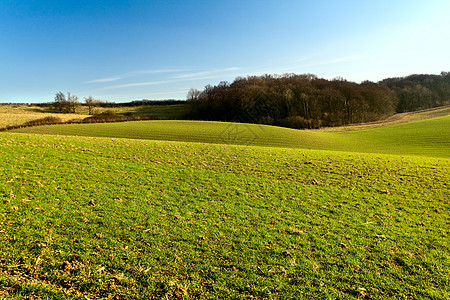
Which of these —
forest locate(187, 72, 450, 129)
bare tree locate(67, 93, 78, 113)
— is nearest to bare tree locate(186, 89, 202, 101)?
forest locate(187, 72, 450, 129)

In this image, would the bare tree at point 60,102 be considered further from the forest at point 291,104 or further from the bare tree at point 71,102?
the forest at point 291,104

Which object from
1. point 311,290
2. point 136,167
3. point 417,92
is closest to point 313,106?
point 417,92

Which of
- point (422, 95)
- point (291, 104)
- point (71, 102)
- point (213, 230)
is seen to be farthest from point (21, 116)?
point (422, 95)

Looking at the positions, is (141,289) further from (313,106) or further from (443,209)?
(313,106)

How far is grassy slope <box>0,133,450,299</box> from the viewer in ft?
16.0

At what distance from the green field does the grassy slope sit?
0.12 ft

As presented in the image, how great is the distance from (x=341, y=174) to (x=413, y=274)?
29.1 ft

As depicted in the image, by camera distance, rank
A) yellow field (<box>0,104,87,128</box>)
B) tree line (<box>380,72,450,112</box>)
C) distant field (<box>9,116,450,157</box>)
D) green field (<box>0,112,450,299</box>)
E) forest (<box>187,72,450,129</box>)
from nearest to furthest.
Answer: green field (<box>0,112,450,299</box>), distant field (<box>9,116,450,157</box>), yellow field (<box>0,104,87,128</box>), forest (<box>187,72,450,129</box>), tree line (<box>380,72,450,112</box>)

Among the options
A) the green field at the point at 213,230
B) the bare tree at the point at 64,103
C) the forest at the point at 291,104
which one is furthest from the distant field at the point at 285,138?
the bare tree at the point at 64,103

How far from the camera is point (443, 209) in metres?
9.66

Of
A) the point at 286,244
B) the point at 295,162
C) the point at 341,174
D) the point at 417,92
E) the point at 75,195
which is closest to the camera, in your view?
the point at 286,244

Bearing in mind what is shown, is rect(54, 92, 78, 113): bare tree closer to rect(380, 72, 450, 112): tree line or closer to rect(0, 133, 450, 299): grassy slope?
rect(0, 133, 450, 299): grassy slope

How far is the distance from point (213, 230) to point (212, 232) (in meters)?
0.12

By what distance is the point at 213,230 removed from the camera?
710 centimetres
